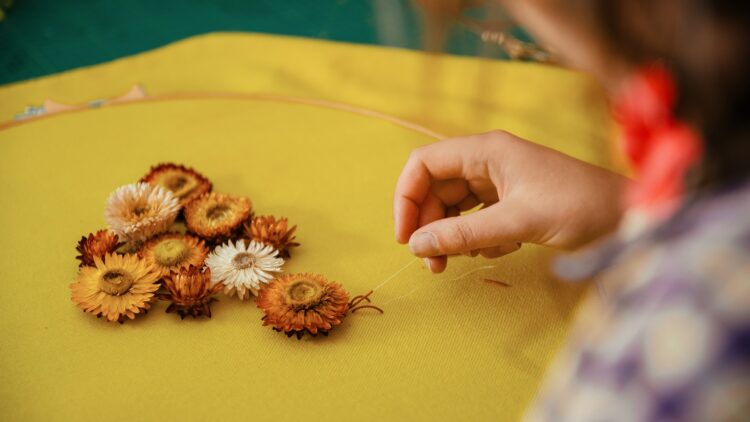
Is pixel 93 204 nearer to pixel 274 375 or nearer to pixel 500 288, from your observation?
pixel 274 375

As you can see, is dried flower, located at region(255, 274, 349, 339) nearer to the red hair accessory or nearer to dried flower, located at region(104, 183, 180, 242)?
dried flower, located at region(104, 183, 180, 242)

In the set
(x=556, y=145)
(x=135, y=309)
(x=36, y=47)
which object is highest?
(x=36, y=47)

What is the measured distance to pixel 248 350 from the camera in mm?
693

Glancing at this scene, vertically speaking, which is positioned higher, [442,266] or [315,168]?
[315,168]

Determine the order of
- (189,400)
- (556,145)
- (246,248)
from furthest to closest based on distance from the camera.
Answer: (556,145) < (246,248) < (189,400)

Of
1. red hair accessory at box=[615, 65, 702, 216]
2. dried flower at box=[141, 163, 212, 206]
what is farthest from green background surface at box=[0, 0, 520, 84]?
red hair accessory at box=[615, 65, 702, 216]

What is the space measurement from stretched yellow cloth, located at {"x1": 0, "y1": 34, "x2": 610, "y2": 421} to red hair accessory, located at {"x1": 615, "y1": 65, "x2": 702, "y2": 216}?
0.14m

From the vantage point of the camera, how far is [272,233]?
780 mm

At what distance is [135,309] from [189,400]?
0.35 feet

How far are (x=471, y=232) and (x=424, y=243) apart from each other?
0.04 meters

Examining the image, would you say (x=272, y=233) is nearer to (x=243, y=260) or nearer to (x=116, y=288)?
(x=243, y=260)

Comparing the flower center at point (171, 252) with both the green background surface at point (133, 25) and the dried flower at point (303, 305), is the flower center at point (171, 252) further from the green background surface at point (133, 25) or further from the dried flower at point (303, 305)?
the green background surface at point (133, 25)

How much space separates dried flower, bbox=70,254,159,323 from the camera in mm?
708

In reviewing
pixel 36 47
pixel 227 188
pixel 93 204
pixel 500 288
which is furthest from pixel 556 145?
pixel 36 47
